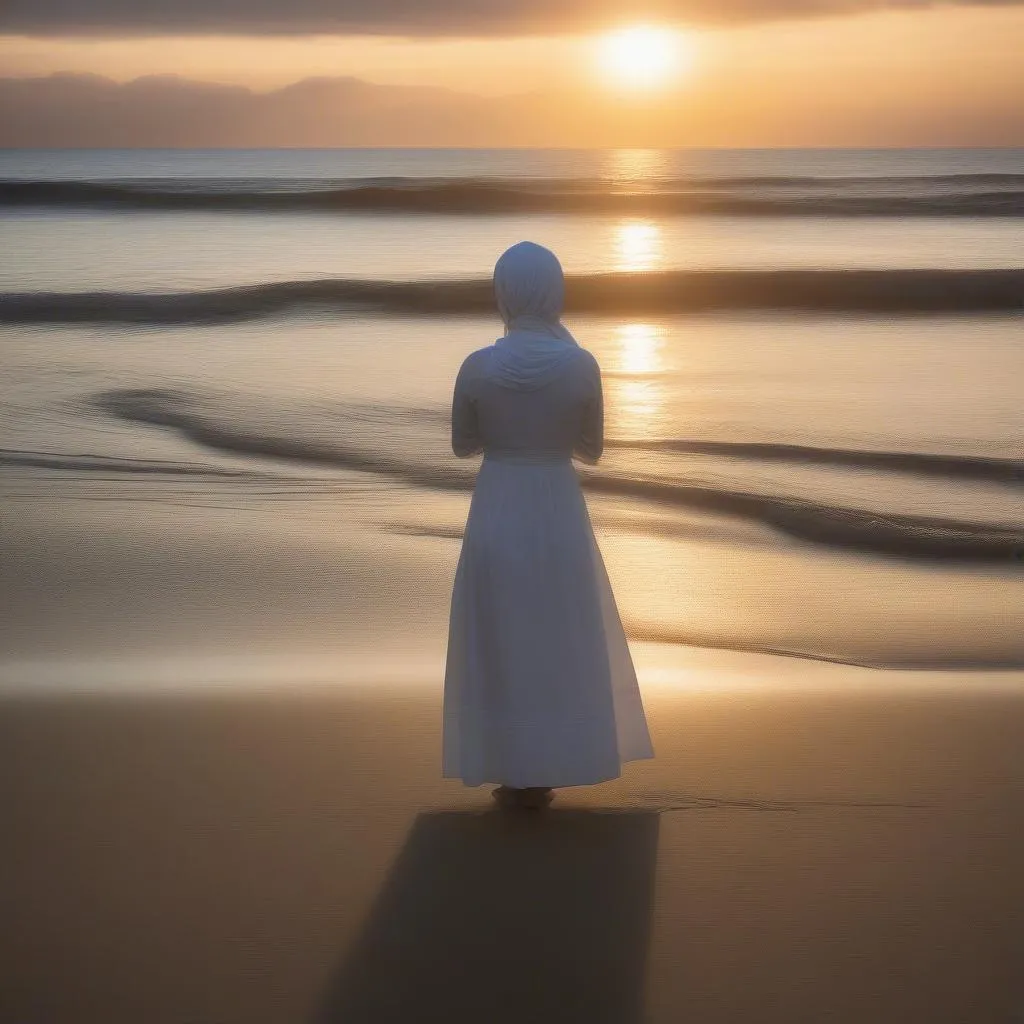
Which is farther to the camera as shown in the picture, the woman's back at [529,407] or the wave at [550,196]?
the wave at [550,196]

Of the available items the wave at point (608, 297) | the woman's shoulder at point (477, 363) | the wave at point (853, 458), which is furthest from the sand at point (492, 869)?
the wave at point (608, 297)

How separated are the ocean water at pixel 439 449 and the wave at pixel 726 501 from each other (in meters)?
0.04

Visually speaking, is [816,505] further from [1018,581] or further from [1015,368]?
[1015,368]

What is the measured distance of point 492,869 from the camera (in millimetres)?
3635

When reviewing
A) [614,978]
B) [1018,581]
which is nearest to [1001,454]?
[1018,581]

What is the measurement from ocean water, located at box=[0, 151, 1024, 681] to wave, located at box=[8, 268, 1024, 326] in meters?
0.10

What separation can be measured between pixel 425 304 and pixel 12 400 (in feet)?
38.1

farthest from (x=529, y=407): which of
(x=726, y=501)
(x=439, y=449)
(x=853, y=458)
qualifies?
(x=853, y=458)

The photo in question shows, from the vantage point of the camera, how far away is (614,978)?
311 centimetres

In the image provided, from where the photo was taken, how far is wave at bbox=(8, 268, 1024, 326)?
21.2 m

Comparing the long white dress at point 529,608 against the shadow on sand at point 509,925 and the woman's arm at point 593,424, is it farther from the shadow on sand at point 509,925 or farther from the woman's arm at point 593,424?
the shadow on sand at point 509,925

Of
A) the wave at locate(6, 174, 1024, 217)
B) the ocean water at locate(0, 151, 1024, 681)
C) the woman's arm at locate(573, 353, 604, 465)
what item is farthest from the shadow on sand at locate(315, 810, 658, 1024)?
the wave at locate(6, 174, 1024, 217)

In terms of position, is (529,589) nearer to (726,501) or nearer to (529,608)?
(529,608)

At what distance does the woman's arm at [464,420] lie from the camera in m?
3.75
